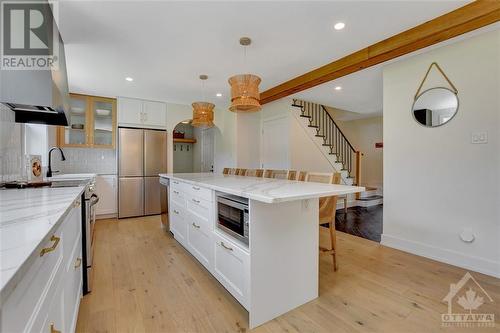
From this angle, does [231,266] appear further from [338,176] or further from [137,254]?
[137,254]

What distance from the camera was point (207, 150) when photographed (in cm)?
713

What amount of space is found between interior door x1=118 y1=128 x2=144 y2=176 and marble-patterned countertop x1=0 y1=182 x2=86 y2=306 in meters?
3.38

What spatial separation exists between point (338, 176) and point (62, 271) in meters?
2.19

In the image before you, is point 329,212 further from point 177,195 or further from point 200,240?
point 177,195

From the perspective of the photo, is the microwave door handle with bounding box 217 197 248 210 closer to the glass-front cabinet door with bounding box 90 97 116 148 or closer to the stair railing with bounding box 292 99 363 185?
the stair railing with bounding box 292 99 363 185

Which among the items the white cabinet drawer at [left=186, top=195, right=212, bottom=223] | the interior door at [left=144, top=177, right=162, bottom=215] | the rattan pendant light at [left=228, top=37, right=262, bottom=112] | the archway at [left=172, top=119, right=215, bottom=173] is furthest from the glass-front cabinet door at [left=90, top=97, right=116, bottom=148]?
the rattan pendant light at [left=228, top=37, right=262, bottom=112]

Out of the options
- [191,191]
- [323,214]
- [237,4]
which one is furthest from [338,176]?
[237,4]

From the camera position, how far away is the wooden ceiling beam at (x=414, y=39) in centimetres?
207

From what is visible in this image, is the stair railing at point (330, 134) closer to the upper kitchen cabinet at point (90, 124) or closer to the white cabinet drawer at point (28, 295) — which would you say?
the upper kitchen cabinet at point (90, 124)

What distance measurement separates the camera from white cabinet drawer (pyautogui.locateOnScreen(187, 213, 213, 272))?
2.14 m

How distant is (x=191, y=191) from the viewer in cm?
256

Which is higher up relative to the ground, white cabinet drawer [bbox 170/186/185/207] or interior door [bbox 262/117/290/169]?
interior door [bbox 262/117/290/169]

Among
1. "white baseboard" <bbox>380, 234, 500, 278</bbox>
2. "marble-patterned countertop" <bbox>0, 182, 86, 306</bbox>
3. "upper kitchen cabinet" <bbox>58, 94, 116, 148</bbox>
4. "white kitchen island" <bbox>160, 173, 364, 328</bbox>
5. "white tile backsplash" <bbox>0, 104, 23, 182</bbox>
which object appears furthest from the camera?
"upper kitchen cabinet" <bbox>58, 94, 116, 148</bbox>

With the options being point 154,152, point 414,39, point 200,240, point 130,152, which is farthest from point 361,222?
point 130,152
